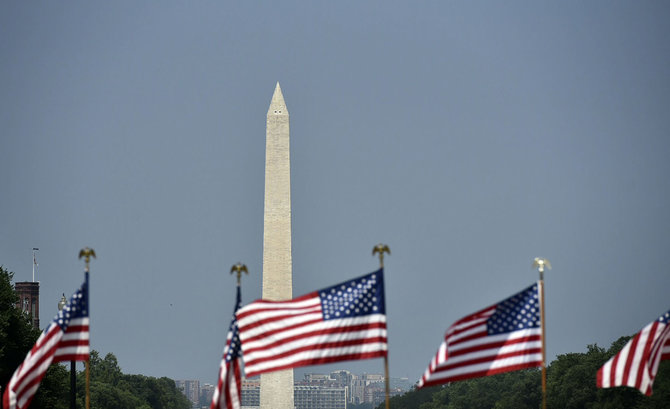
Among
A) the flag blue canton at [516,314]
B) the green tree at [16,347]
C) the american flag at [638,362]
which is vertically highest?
the green tree at [16,347]

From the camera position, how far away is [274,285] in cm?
7500

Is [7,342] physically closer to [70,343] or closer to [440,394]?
[70,343]

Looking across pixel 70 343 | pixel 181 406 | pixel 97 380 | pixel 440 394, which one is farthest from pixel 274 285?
pixel 181 406

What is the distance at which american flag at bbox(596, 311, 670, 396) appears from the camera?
1145 inches

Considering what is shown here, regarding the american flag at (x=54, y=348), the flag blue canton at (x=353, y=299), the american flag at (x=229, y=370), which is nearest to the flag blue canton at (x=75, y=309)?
the american flag at (x=54, y=348)

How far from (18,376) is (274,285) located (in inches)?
1791

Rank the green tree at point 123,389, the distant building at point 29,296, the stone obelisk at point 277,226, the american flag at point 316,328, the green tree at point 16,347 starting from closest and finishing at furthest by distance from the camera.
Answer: the american flag at point 316,328 → the green tree at point 16,347 → the stone obelisk at point 277,226 → the distant building at point 29,296 → the green tree at point 123,389

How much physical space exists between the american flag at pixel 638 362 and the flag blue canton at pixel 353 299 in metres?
5.04

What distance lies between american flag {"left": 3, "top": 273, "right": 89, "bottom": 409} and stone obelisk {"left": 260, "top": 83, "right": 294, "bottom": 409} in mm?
44088

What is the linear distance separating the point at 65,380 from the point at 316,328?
59.8 m

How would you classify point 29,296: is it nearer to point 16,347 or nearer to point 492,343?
point 16,347

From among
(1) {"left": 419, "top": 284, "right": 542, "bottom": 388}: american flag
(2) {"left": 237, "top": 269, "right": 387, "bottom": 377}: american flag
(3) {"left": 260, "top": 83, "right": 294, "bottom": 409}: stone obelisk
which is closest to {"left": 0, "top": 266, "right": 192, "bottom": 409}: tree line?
(3) {"left": 260, "top": 83, "right": 294, "bottom": 409}: stone obelisk

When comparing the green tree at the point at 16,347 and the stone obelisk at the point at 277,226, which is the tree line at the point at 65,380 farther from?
the stone obelisk at the point at 277,226

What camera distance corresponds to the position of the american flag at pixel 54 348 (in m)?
29.7
